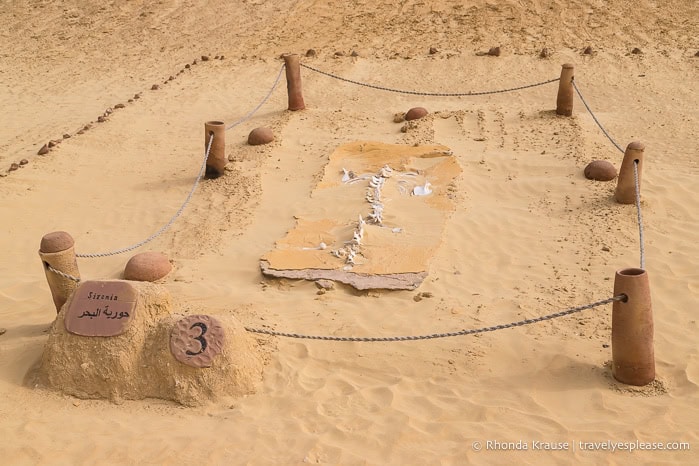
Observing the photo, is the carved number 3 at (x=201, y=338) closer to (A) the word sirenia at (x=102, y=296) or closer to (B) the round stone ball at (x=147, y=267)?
(A) the word sirenia at (x=102, y=296)

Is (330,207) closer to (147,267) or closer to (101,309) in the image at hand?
(147,267)

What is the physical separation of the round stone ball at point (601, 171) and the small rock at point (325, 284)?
3505mm

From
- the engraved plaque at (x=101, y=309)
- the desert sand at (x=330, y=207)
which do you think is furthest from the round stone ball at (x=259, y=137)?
the engraved plaque at (x=101, y=309)

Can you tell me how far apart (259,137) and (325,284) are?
4.12 meters

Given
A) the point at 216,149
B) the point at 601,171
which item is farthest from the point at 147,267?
the point at 601,171

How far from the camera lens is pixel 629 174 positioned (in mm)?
7191

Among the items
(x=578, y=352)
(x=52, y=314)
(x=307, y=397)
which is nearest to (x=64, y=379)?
(x=52, y=314)

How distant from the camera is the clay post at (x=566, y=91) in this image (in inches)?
385

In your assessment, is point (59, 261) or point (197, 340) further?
point (59, 261)

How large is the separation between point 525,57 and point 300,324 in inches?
347

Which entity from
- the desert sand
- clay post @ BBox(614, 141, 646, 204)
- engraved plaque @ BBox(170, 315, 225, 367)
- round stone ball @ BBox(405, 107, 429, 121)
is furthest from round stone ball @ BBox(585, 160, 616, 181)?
engraved plaque @ BBox(170, 315, 225, 367)

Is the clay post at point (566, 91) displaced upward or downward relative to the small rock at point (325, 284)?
upward

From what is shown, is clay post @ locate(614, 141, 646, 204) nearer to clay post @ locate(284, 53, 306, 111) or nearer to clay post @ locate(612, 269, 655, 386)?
clay post @ locate(612, 269, 655, 386)

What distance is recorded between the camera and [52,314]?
5.75 meters
